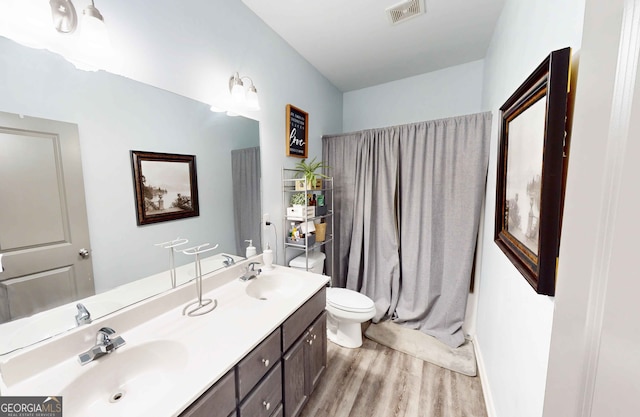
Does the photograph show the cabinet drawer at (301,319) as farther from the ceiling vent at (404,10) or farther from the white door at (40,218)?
the ceiling vent at (404,10)

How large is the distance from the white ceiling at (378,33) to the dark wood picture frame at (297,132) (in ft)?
1.76

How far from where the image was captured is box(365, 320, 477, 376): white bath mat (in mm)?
1787

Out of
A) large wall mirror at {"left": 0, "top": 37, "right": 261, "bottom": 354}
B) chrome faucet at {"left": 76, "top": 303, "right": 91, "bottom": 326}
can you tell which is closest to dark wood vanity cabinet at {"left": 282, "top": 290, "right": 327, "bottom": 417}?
large wall mirror at {"left": 0, "top": 37, "right": 261, "bottom": 354}

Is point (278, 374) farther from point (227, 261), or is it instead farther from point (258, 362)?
point (227, 261)

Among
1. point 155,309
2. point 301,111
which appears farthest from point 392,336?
point 301,111

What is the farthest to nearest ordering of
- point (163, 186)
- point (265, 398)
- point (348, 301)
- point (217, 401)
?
point (348, 301), point (163, 186), point (265, 398), point (217, 401)

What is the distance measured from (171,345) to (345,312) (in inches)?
49.2

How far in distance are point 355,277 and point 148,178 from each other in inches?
79.2

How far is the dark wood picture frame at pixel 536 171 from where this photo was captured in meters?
0.71

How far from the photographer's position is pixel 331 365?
180 centimetres

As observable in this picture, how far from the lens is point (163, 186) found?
3.81ft

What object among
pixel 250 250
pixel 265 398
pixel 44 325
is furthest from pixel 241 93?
pixel 265 398

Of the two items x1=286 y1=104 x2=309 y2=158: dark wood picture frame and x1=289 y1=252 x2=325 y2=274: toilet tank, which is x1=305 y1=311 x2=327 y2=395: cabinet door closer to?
x1=289 y1=252 x2=325 y2=274: toilet tank

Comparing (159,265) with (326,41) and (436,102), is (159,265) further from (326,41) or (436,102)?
(436,102)
